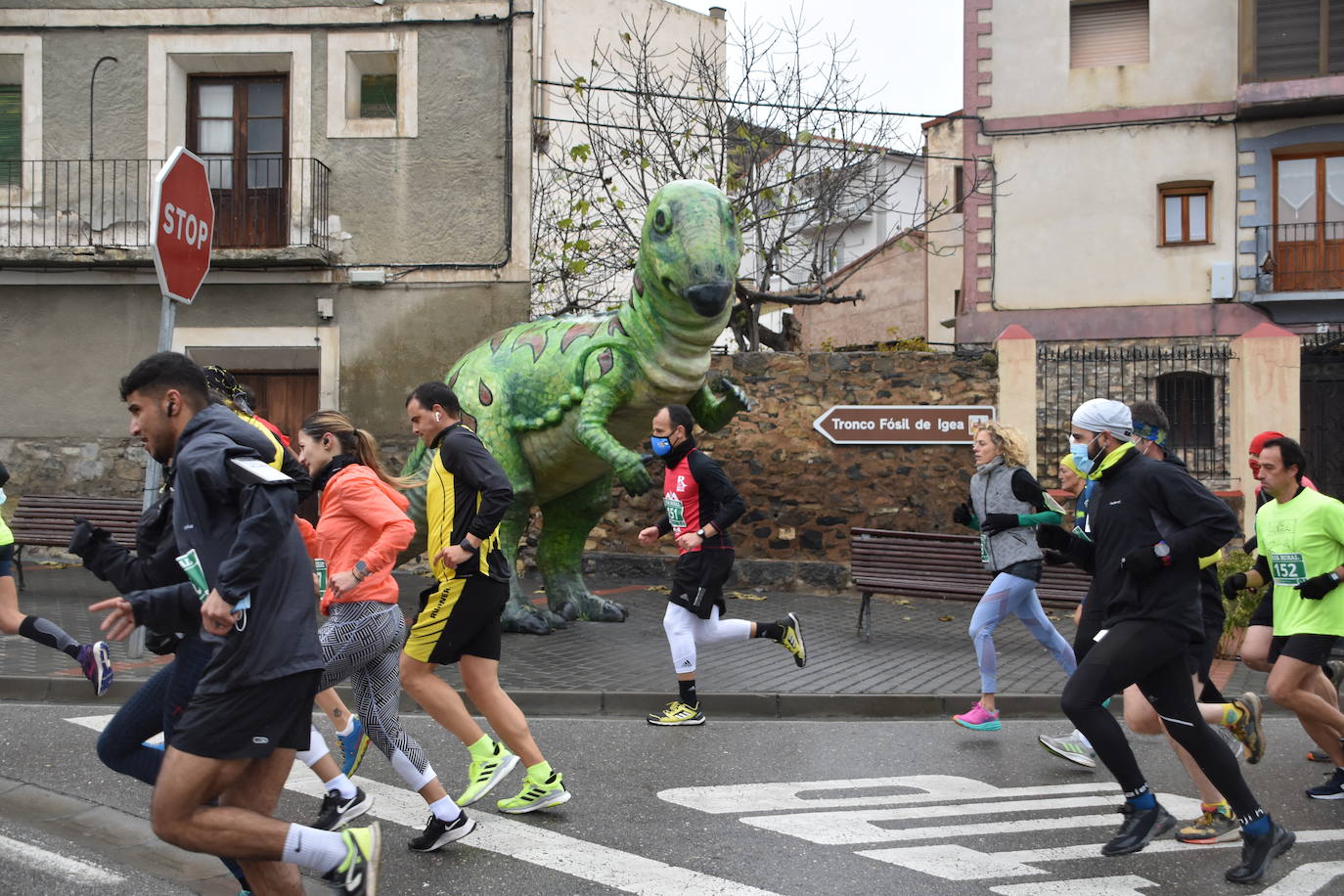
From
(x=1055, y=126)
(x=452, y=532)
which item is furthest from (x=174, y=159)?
(x=1055, y=126)

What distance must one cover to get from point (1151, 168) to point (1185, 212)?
37.4 inches

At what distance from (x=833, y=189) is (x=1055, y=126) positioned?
601 cm

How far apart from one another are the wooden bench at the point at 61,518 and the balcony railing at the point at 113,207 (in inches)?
131

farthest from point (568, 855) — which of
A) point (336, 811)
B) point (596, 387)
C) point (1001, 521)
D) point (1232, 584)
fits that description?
point (596, 387)

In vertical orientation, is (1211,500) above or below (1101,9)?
below

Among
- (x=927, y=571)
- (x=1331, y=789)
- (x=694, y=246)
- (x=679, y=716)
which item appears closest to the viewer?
(x=1331, y=789)

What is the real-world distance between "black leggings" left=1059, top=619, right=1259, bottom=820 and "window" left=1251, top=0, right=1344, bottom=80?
18928 mm

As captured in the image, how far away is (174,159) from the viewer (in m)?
8.02

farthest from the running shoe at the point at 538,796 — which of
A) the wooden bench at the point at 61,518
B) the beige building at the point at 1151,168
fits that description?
the beige building at the point at 1151,168

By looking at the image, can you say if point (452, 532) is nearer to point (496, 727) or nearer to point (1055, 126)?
point (496, 727)

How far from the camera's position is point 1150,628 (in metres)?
4.86

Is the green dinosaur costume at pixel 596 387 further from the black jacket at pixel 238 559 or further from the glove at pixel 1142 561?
the black jacket at pixel 238 559

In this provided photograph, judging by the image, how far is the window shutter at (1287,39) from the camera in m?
21.0

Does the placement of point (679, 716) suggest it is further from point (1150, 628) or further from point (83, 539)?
point (83, 539)
